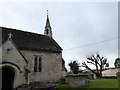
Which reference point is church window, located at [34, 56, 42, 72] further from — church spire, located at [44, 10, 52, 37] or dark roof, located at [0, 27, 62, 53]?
church spire, located at [44, 10, 52, 37]

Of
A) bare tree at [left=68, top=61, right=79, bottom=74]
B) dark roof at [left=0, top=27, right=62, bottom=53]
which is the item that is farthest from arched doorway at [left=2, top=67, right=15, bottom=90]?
bare tree at [left=68, top=61, right=79, bottom=74]

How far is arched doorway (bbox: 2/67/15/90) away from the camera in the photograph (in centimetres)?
3214

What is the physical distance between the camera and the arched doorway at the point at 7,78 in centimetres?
3214

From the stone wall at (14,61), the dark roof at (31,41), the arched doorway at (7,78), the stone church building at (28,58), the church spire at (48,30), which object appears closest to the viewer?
the stone wall at (14,61)

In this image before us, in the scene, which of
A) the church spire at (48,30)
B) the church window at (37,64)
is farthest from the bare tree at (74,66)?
the church window at (37,64)

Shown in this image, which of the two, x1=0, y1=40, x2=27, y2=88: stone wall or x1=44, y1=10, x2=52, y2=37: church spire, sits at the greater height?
x1=44, y1=10, x2=52, y2=37: church spire

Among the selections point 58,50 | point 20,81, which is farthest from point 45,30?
point 20,81

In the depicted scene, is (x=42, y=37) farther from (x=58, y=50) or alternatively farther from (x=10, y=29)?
(x=10, y=29)

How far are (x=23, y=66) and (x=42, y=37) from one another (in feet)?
37.4

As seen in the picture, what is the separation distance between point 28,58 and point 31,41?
3.75 metres

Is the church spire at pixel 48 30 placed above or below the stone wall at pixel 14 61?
above

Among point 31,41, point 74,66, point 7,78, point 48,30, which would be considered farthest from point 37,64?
point 74,66

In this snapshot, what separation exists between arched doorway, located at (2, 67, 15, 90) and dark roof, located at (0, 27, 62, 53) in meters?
3.77

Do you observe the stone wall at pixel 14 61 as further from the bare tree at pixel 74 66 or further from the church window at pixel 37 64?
the bare tree at pixel 74 66
